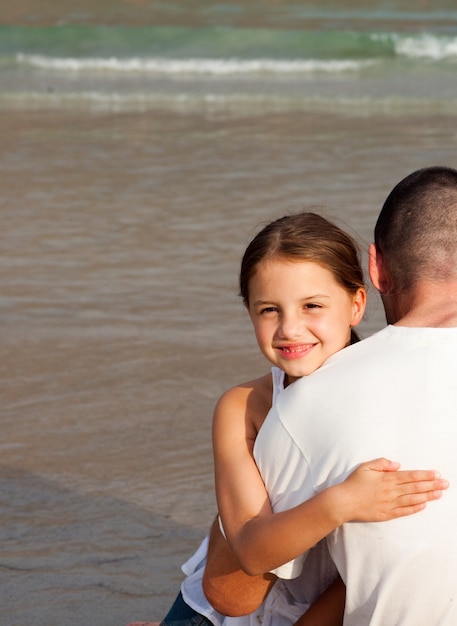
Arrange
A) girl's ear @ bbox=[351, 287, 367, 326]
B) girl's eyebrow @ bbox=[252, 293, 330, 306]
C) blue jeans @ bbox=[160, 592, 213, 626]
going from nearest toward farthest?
girl's eyebrow @ bbox=[252, 293, 330, 306] → girl's ear @ bbox=[351, 287, 367, 326] → blue jeans @ bbox=[160, 592, 213, 626]

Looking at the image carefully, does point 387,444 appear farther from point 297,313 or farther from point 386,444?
point 297,313

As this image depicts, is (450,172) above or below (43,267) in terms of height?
above

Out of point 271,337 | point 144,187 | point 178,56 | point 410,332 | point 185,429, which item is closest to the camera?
point 410,332

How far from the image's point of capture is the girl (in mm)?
2102

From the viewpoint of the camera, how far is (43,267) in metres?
5.96

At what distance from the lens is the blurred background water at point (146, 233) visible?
3629 millimetres

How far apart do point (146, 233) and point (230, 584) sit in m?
4.46

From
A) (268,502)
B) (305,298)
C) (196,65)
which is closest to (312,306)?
(305,298)

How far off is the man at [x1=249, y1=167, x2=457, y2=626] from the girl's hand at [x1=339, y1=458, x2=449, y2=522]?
0.7 inches

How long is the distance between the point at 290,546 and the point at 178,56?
1264 centimetres

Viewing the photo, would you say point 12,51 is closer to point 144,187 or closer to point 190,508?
point 144,187

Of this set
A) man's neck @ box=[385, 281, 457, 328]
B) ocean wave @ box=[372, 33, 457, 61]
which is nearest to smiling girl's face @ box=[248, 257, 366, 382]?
man's neck @ box=[385, 281, 457, 328]

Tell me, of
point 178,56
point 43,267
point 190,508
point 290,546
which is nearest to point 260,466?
point 290,546

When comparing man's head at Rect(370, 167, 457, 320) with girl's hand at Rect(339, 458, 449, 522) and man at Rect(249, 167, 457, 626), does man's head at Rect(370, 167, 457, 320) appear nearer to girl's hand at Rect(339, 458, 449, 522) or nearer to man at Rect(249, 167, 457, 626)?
man at Rect(249, 167, 457, 626)
